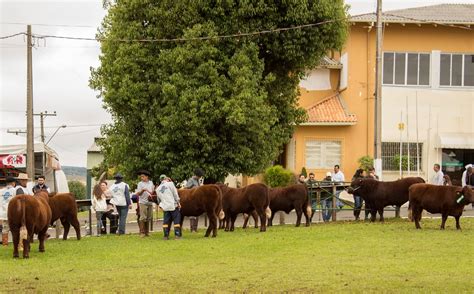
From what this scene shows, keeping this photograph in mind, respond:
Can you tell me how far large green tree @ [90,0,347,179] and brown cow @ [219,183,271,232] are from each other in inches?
326

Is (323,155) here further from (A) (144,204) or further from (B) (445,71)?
(A) (144,204)

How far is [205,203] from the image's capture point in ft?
84.3

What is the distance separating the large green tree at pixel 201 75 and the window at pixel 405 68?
22.4ft

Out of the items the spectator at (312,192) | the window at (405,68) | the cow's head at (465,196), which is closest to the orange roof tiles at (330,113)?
the window at (405,68)

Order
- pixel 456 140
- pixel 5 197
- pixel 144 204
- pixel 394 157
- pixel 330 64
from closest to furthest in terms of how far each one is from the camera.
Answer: pixel 5 197 < pixel 144 204 < pixel 394 157 < pixel 456 140 < pixel 330 64

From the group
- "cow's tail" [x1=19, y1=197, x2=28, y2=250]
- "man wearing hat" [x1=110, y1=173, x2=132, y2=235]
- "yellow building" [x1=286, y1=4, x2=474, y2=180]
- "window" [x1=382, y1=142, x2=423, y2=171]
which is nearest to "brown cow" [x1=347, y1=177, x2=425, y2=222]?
"man wearing hat" [x1=110, y1=173, x2=132, y2=235]

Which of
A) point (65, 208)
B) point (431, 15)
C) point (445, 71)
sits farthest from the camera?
point (431, 15)

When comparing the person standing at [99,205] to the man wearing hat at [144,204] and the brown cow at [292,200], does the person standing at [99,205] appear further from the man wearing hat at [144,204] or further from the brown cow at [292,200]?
the brown cow at [292,200]

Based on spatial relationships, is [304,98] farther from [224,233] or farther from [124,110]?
[224,233]

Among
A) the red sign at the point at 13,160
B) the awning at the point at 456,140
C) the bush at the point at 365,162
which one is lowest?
the bush at the point at 365,162

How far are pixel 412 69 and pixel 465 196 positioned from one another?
69.7 feet

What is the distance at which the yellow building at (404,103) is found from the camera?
45.4 metres

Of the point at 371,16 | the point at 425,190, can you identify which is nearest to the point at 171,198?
the point at 425,190

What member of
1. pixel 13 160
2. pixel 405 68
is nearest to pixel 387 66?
pixel 405 68
